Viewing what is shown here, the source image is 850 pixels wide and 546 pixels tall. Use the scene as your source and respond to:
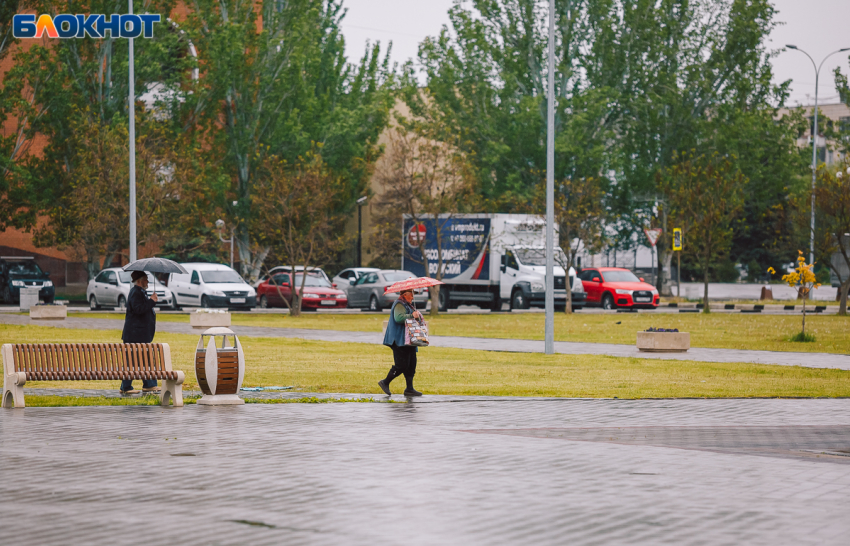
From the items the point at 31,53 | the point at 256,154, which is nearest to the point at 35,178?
the point at 31,53

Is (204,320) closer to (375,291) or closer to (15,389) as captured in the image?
(375,291)

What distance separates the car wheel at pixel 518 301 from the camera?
40.8 m

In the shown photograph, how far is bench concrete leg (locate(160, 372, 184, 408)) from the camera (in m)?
13.5

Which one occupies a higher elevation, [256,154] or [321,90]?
[321,90]

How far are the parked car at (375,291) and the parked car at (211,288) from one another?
182 inches

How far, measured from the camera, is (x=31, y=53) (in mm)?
45281

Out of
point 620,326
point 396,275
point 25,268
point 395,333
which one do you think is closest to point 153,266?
point 395,333

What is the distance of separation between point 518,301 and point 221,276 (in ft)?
35.1

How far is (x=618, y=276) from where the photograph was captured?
1737 inches

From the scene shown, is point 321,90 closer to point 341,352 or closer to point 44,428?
point 341,352

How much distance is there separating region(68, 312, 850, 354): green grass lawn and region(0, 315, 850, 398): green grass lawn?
16.6 ft

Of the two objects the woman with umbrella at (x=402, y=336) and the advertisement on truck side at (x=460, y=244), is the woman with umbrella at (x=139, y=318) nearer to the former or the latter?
the woman with umbrella at (x=402, y=336)

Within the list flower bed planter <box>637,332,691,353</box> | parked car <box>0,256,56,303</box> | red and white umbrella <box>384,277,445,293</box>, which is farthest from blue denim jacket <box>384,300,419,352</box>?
parked car <box>0,256,56,303</box>

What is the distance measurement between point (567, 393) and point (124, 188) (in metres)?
29.5
